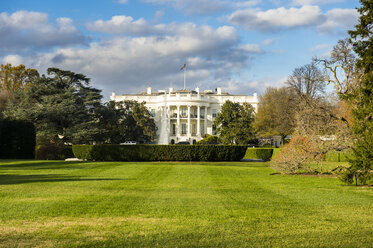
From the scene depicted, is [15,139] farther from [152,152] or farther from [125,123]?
[125,123]

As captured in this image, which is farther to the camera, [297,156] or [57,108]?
[57,108]

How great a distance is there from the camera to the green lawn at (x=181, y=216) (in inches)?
241

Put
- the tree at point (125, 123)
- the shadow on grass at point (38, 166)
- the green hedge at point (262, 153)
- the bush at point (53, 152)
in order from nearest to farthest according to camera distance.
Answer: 1. the shadow on grass at point (38, 166)
2. the bush at point (53, 152)
3. the green hedge at point (262, 153)
4. the tree at point (125, 123)

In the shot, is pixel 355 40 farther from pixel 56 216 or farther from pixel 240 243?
pixel 56 216

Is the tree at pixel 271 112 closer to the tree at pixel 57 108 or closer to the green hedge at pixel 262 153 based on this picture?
the green hedge at pixel 262 153

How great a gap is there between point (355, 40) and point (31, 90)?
124 feet

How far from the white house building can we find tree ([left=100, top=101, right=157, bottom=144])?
8.37m

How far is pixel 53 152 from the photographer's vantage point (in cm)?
3484

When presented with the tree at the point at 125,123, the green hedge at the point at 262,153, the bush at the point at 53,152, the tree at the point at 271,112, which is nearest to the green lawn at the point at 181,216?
the bush at the point at 53,152

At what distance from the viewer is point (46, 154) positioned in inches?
1358

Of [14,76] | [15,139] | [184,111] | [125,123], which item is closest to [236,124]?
[125,123]

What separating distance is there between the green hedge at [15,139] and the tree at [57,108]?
5156 mm

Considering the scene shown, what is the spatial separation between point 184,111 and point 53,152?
44.6m

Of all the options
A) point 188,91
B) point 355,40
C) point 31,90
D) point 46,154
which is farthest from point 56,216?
point 188,91
